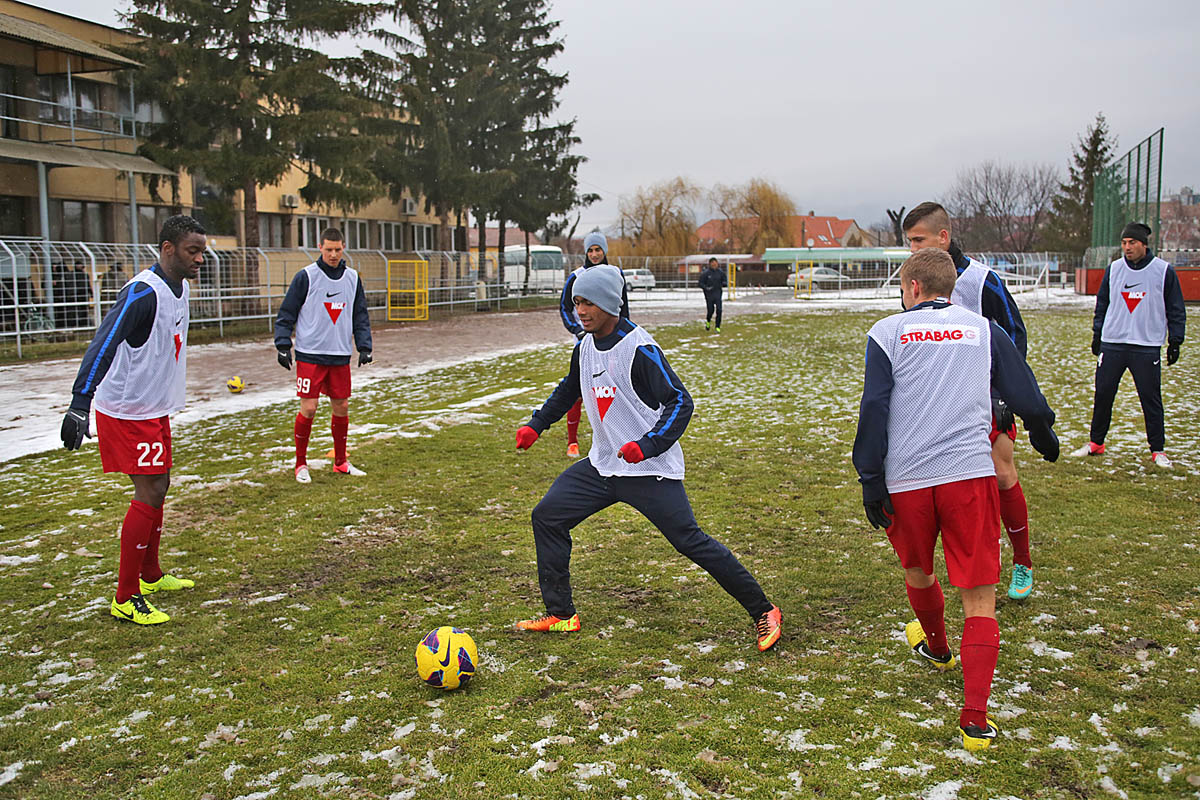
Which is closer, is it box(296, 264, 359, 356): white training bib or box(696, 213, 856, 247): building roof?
box(296, 264, 359, 356): white training bib

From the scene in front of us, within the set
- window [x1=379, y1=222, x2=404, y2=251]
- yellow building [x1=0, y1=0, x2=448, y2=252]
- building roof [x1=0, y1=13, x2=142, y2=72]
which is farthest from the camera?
window [x1=379, y1=222, x2=404, y2=251]

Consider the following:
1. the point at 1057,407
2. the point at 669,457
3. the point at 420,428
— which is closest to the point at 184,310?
the point at 669,457

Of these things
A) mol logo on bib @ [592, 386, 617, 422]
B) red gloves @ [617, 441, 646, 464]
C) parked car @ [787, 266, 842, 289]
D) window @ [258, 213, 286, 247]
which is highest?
window @ [258, 213, 286, 247]

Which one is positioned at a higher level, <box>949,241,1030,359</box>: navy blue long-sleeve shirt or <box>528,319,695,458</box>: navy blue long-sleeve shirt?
<box>949,241,1030,359</box>: navy blue long-sleeve shirt

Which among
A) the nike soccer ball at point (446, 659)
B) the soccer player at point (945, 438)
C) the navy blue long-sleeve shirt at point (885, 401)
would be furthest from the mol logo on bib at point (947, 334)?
the nike soccer ball at point (446, 659)

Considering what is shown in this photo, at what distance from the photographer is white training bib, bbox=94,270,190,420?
491 cm

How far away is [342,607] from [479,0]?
35045mm

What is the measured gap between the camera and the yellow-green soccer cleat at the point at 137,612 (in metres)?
4.81

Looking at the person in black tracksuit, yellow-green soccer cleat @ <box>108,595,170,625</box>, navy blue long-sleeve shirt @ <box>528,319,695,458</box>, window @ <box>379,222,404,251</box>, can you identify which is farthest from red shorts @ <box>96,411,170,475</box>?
window @ <box>379,222,404,251</box>

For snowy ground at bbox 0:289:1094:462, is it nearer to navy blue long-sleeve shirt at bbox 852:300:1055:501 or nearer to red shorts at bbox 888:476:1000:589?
navy blue long-sleeve shirt at bbox 852:300:1055:501

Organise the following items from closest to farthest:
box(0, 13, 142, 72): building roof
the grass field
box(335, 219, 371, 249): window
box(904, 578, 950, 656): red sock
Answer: the grass field < box(904, 578, 950, 656): red sock < box(0, 13, 142, 72): building roof < box(335, 219, 371, 249): window

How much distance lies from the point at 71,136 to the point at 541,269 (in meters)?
27.8

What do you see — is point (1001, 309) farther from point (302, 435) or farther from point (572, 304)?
point (302, 435)

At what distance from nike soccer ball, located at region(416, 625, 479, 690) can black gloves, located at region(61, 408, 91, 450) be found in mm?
2026
